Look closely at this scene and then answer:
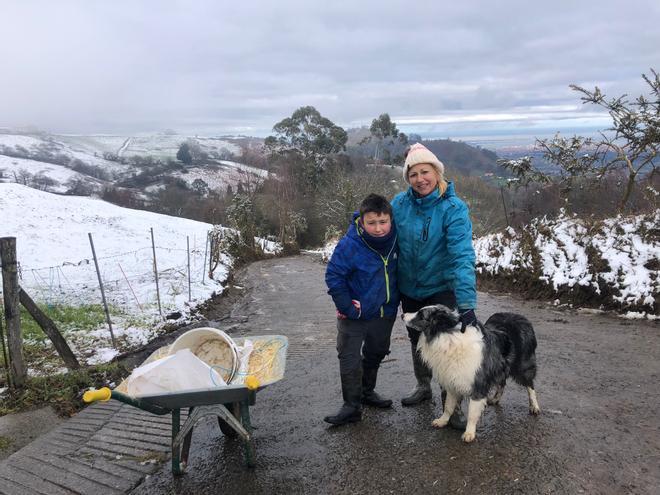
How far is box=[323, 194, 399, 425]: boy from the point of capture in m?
3.41

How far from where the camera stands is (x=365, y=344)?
12.5 ft

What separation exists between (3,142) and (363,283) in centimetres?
14349

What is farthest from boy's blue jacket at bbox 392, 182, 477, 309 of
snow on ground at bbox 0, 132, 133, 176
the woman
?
snow on ground at bbox 0, 132, 133, 176

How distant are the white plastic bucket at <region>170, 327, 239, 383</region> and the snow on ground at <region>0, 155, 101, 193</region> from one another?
245 feet

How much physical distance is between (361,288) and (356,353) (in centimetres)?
55

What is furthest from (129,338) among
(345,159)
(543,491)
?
(345,159)

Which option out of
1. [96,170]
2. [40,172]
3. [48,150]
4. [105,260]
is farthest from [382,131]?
[48,150]

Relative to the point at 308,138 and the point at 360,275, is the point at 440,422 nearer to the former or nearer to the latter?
the point at 360,275

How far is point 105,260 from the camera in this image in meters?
14.1

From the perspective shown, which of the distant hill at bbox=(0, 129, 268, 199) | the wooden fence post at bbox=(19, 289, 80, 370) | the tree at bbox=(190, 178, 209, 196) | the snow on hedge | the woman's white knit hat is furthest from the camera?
the distant hill at bbox=(0, 129, 268, 199)

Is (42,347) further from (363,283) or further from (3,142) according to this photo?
(3,142)

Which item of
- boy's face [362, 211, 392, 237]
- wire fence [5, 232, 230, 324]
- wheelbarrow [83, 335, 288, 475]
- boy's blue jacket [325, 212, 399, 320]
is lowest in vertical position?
wire fence [5, 232, 230, 324]

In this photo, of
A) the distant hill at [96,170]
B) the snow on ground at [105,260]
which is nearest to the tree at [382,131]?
the distant hill at [96,170]

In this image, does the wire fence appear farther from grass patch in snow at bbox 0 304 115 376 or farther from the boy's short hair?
the boy's short hair
